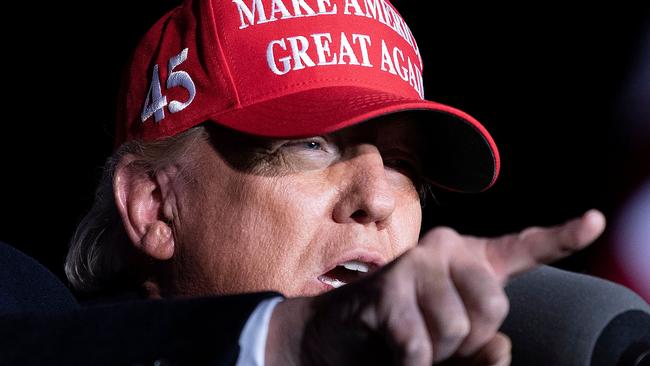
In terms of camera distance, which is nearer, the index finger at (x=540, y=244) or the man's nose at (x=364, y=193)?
the index finger at (x=540, y=244)

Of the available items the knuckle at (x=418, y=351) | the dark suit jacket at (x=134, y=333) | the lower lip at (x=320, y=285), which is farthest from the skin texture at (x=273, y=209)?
the knuckle at (x=418, y=351)

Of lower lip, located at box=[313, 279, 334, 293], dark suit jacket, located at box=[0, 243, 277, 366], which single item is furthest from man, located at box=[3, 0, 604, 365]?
dark suit jacket, located at box=[0, 243, 277, 366]

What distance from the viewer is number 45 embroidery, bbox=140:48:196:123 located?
61.2 inches

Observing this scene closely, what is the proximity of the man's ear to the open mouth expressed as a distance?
280 mm

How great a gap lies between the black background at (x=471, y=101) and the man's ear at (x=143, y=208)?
0.72 meters

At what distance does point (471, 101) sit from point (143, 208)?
38.2 inches

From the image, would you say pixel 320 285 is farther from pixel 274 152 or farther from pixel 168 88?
pixel 168 88

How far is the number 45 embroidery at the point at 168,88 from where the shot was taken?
1.55m

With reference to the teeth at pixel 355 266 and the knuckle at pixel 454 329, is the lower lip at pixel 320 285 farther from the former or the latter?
the knuckle at pixel 454 329

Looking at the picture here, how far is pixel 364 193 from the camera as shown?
1456mm

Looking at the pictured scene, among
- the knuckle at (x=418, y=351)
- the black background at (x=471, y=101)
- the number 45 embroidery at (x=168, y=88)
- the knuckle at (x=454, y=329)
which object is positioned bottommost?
the black background at (x=471, y=101)

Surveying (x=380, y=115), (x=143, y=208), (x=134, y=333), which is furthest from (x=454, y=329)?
(x=143, y=208)

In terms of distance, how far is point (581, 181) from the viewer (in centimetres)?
213

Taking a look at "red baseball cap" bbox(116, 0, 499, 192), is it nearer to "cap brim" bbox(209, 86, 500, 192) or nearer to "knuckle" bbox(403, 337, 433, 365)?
"cap brim" bbox(209, 86, 500, 192)
